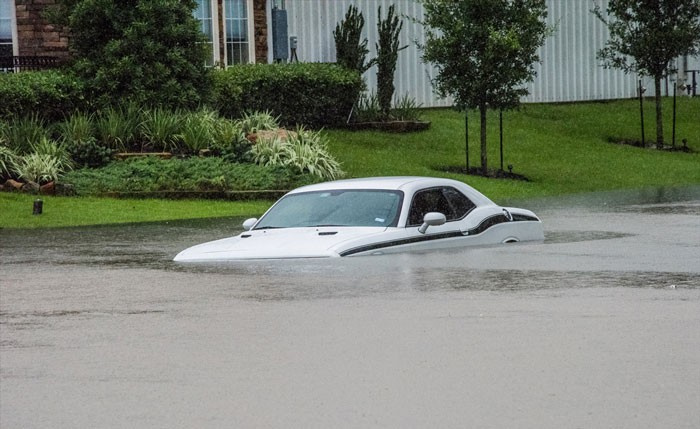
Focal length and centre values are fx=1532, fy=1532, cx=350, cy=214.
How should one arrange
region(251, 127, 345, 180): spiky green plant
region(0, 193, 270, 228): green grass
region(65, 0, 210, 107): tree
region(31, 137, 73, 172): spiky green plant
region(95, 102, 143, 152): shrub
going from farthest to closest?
region(65, 0, 210, 107): tree < region(95, 102, 143, 152): shrub < region(251, 127, 345, 180): spiky green plant < region(31, 137, 73, 172): spiky green plant < region(0, 193, 270, 228): green grass

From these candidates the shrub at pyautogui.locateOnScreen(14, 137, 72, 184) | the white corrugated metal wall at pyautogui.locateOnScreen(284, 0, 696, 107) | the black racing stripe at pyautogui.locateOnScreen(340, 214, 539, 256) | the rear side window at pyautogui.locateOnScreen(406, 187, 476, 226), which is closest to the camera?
the black racing stripe at pyautogui.locateOnScreen(340, 214, 539, 256)

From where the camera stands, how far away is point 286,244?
14211 millimetres

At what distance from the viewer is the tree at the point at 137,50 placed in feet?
98.3

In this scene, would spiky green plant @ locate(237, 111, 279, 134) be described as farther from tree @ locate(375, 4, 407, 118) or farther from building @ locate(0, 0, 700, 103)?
tree @ locate(375, 4, 407, 118)

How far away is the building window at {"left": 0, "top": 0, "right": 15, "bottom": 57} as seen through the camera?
113 ft

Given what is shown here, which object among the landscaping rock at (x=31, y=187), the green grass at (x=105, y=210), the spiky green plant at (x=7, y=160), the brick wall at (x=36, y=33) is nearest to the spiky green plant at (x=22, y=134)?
the spiky green plant at (x=7, y=160)

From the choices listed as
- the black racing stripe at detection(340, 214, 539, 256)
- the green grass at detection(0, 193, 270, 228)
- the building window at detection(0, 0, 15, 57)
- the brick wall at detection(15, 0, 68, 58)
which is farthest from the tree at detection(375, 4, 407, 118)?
the black racing stripe at detection(340, 214, 539, 256)

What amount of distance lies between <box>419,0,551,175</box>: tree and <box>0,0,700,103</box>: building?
309 centimetres

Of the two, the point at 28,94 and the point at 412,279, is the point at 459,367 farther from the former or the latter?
the point at 28,94

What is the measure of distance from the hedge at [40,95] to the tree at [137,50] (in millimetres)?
394

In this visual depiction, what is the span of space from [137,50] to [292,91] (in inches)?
201

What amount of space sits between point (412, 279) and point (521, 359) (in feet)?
14.0

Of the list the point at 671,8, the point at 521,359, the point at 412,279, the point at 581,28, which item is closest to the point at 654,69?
the point at 671,8

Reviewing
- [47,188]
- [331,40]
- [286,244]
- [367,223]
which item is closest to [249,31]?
[331,40]
